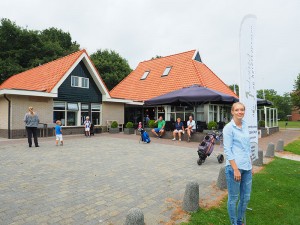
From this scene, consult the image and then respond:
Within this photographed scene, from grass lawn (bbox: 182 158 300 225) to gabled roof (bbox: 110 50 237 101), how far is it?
1369cm

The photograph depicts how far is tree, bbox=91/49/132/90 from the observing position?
116ft

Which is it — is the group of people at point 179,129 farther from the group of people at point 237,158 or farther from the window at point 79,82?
the group of people at point 237,158

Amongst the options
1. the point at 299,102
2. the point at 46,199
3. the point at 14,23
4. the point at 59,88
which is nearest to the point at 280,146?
the point at 46,199

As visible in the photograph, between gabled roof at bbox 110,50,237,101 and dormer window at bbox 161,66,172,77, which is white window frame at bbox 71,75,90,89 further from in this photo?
dormer window at bbox 161,66,172,77

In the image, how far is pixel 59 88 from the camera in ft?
55.9

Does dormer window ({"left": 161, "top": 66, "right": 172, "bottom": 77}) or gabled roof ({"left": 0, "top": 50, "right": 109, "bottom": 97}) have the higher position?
dormer window ({"left": 161, "top": 66, "right": 172, "bottom": 77})

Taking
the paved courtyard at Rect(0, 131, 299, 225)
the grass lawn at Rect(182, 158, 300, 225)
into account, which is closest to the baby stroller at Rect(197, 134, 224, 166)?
the paved courtyard at Rect(0, 131, 299, 225)

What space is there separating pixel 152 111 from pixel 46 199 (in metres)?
17.0

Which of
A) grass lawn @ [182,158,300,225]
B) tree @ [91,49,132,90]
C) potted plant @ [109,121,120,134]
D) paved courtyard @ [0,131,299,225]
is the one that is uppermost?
tree @ [91,49,132,90]

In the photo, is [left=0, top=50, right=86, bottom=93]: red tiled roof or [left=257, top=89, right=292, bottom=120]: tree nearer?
[left=0, top=50, right=86, bottom=93]: red tiled roof

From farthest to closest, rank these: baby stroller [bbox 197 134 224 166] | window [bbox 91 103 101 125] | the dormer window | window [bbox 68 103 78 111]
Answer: the dormer window < window [bbox 91 103 101 125] < window [bbox 68 103 78 111] < baby stroller [bbox 197 134 224 166]

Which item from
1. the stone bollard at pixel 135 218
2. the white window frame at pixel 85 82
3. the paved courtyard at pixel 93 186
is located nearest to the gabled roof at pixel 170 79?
the white window frame at pixel 85 82

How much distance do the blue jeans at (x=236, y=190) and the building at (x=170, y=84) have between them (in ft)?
47.4

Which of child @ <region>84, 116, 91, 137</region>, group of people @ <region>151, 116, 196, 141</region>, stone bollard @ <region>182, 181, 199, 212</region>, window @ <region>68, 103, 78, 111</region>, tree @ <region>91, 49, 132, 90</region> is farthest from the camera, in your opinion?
tree @ <region>91, 49, 132, 90</region>
